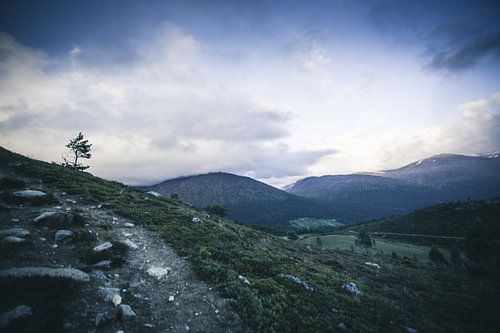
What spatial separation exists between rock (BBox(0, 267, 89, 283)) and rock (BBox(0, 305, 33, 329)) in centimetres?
183

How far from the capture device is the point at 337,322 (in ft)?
42.8

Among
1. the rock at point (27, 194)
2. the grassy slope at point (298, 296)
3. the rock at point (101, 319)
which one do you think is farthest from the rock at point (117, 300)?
the rock at point (27, 194)

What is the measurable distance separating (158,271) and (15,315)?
6.58 m

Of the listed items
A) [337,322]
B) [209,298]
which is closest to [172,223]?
[209,298]

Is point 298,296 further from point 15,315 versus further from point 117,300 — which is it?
point 15,315

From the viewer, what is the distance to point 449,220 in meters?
109

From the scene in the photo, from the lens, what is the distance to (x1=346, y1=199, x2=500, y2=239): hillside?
318ft

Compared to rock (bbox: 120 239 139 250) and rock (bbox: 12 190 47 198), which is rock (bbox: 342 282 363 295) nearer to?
rock (bbox: 120 239 139 250)

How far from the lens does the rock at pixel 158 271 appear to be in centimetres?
1269

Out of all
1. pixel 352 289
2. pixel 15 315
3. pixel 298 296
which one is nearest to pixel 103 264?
pixel 15 315

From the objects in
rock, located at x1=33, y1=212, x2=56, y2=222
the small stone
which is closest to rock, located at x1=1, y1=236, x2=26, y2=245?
rock, located at x1=33, y1=212, x2=56, y2=222

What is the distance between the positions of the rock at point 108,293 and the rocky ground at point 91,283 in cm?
4

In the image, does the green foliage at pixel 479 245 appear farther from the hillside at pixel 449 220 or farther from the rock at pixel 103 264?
the rock at pixel 103 264

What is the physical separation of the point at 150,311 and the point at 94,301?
239 centimetres
